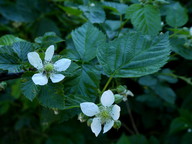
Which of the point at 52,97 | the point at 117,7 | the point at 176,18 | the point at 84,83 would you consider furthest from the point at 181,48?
the point at 52,97

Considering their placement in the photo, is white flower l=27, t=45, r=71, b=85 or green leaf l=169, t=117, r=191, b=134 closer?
white flower l=27, t=45, r=71, b=85

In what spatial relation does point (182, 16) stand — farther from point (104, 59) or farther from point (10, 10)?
point (10, 10)

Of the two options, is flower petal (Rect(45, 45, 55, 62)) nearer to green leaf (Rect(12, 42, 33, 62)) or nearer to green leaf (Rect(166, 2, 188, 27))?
green leaf (Rect(12, 42, 33, 62))

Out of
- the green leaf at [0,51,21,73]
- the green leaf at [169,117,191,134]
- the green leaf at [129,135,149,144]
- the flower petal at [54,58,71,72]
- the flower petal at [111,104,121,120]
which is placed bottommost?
the green leaf at [129,135,149,144]

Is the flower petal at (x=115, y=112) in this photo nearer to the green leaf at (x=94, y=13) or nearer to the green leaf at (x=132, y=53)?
the green leaf at (x=132, y=53)

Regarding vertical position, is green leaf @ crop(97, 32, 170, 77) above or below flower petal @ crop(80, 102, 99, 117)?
above

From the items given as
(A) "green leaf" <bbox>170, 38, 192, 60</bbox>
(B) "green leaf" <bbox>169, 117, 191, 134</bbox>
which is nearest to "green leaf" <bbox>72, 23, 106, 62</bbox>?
(A) "green leaf" <bbox>170, 38, 192, 60</bbox>

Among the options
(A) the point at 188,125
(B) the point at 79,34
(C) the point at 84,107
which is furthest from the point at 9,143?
(C) the point at 84,107
